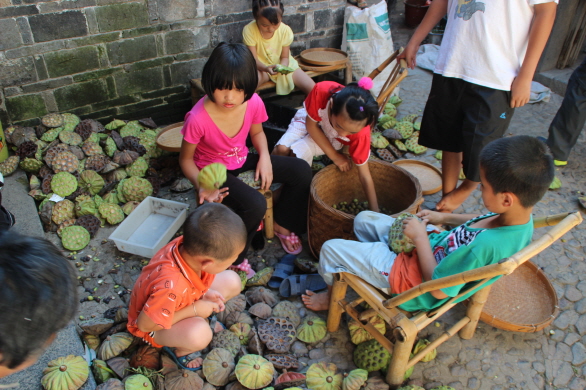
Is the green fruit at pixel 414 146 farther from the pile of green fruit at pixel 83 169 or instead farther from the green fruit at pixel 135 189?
the green fruit at pixel 135 189

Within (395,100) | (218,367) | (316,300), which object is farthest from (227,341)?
(395,100)

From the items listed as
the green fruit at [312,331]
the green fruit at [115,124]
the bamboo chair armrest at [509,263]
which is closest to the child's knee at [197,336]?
the green fruit at [312,331]

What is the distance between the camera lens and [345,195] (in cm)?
333

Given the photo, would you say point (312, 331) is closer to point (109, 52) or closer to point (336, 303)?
point (336, 303)

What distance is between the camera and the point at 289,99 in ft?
16.5

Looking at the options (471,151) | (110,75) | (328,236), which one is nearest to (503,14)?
(471,151)

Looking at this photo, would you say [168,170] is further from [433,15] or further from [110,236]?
[433,15]

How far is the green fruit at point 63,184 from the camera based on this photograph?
3379mm

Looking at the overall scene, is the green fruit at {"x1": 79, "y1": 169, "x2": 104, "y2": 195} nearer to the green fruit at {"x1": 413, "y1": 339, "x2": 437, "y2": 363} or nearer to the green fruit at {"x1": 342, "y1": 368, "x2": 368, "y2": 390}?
the green fruit at {"x1": 342, "y1": 368, "x2": 368, "y2": 390}

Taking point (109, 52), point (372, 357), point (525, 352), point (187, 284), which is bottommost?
point (525, 352)

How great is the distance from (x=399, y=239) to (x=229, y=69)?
133 centimetres

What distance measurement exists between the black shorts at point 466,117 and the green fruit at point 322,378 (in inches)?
65.1

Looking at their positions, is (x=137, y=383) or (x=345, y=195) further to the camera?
(x=345, y=195)

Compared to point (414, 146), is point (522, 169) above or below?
above
